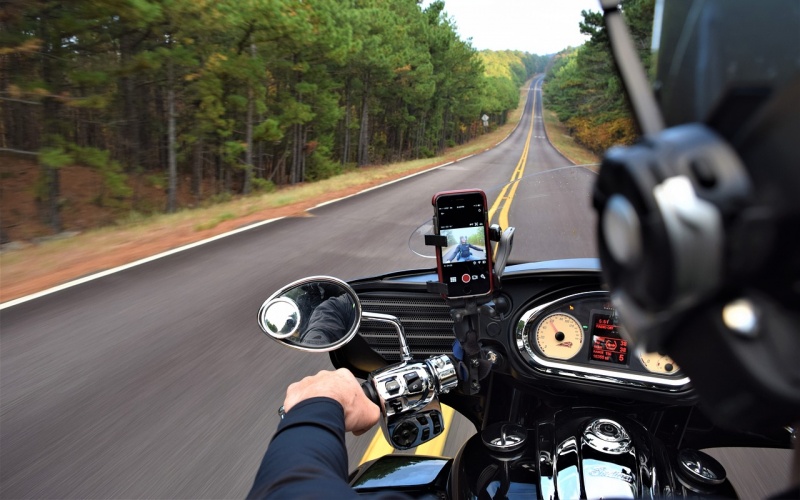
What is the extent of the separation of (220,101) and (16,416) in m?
20.1

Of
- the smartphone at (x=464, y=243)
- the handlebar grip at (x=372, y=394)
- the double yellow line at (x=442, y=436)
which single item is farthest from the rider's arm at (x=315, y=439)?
the double yellow line at (x=442, y=436)

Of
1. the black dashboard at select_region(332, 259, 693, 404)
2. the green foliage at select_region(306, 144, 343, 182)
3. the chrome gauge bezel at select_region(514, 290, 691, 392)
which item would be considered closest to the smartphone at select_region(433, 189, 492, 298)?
the black dashboard at select_region(332, 259, 693, 404)

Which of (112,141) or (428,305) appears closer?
(428,305)

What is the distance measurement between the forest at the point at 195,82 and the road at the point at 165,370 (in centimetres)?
901

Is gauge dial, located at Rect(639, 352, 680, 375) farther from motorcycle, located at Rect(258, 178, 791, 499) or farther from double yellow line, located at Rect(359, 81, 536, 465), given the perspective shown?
double yellow line, located at Rect(359, 81, 536, 465)

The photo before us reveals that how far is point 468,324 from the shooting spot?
1716 mm

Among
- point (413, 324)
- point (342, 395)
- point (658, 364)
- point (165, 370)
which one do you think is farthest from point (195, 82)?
point (342, 395)

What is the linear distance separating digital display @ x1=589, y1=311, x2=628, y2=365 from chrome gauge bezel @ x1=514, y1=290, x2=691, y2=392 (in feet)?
0.21

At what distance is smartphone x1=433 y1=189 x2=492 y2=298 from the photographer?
1793 millimetres

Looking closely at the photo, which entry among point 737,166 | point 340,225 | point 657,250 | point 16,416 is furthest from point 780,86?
point 340,225

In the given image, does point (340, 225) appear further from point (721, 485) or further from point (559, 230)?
point (721, 485)

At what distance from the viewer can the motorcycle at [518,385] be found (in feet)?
4.66

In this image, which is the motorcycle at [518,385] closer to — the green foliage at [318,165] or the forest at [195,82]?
the forest at [195,82]

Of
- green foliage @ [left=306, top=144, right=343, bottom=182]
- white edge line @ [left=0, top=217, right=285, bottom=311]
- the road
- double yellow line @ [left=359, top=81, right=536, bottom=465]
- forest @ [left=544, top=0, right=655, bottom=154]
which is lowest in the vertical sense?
green foliage @ [left=306, top=144, right=343, bottom=182]
